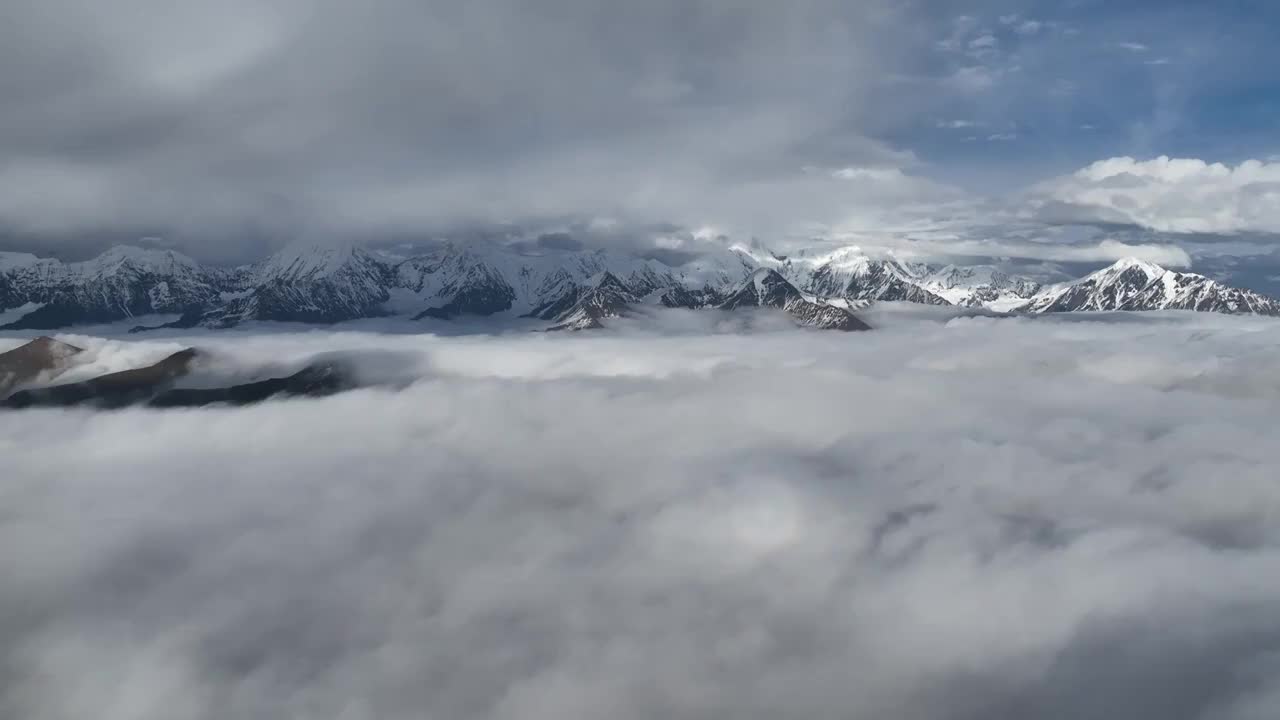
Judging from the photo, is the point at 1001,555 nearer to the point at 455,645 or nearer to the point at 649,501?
the point at 649,501

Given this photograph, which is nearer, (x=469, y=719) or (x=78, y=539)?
(x=469, y=719)

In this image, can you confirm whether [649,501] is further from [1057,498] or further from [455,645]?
[1057,498]

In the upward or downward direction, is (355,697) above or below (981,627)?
below

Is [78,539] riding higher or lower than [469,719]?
higher

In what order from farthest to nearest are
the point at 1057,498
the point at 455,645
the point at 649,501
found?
1. the point at 649,501
2. the point at 1057,498
3. the point at 455,645

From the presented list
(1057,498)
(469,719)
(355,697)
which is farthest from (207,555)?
(1057,498)

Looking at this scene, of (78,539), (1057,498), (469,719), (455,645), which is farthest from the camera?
(1057,498)

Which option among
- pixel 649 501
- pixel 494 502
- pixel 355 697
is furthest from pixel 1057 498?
pixel 355 697

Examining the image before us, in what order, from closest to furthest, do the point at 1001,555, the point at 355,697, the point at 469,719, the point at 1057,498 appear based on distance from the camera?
the point at 469,719 → the point at 355,697 → the point at 1001,555 → the point at 1057,498

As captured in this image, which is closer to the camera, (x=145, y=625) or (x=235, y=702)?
(x=235, y=702)
